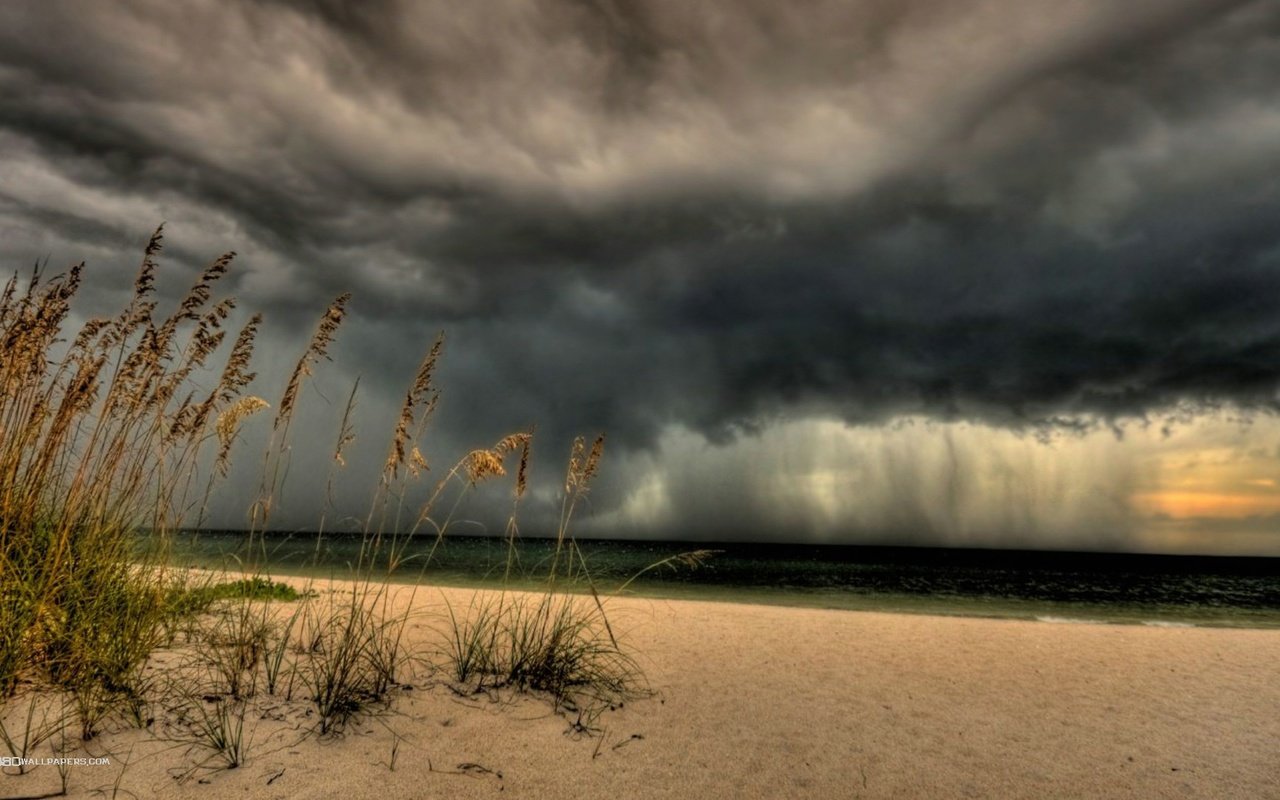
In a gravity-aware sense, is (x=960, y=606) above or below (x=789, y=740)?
below

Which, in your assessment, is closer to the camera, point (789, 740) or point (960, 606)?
point (789, 740)

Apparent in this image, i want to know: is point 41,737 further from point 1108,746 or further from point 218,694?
point 1108,746

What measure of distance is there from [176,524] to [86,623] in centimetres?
85

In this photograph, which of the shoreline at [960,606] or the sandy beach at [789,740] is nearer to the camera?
the sandy beach at [789,740]

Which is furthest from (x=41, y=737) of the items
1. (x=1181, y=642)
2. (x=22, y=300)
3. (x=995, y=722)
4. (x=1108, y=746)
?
(x=1181, y=642)

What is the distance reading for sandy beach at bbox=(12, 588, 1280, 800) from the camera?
319 cm

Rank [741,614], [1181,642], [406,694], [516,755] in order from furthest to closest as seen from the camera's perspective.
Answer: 1. [741,614]
2. [1181,642]
3. [406,694]
4. [516,755]

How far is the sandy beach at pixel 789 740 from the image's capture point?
3.19 metres

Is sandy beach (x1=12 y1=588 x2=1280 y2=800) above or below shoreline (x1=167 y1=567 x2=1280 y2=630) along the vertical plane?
above

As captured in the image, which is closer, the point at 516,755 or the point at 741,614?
the point at 516,755

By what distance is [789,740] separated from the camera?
13.7 ft

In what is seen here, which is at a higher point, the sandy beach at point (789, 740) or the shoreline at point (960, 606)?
the sandy beach at point (789, 740)

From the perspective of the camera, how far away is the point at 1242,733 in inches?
194

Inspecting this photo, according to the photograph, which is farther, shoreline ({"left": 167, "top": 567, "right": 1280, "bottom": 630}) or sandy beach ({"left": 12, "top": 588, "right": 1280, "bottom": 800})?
shoreline ({"left": 167, "top": 567, "right": 1280, "bottom": 630})
